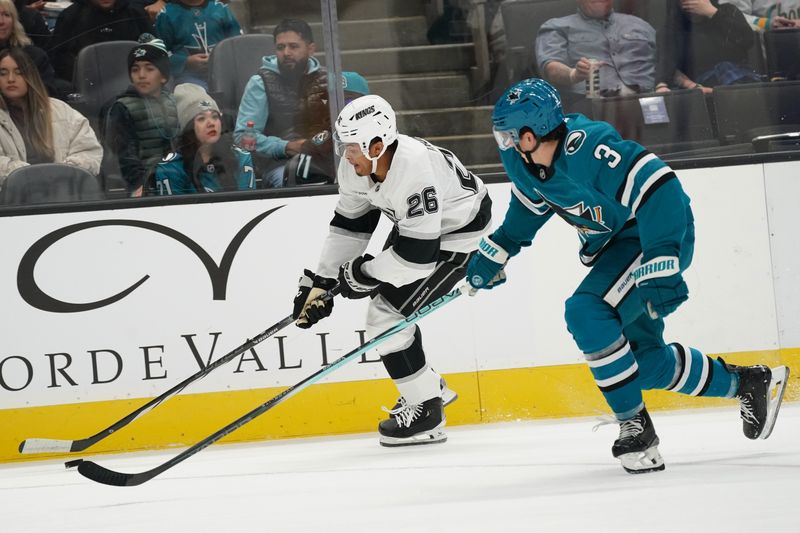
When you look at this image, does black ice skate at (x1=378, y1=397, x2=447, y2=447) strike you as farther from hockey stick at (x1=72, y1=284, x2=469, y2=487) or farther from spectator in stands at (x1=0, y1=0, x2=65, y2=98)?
spectator in stands at (x1=0, y1=0, x2=65, y2=98)

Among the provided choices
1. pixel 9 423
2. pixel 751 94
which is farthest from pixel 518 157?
pixel 9 423

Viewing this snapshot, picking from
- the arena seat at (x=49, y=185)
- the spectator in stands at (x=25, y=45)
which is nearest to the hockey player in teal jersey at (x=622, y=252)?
the arena seat at (x=49, y=185)

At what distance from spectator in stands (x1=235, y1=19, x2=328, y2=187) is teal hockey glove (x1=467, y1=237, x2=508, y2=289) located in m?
1.35

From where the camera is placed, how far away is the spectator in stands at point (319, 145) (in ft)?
14.4

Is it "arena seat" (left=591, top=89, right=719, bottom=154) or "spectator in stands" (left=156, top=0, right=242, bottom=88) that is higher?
"spectator in stands" (left=156, top=0, right=242, bottom=88)

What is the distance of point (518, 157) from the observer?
3.08 m

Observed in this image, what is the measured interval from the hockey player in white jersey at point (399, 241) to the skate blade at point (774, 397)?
1.11 meters

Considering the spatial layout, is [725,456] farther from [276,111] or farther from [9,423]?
[9,423]

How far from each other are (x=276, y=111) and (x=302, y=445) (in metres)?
1.33

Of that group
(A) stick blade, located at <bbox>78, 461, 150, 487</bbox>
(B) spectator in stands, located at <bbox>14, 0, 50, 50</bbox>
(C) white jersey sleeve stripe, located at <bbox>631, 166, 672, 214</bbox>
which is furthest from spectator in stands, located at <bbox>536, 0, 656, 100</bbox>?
(A) stick blade, located at <bbox>78, 461, 150, 487</bbox>

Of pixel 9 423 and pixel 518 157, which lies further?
pixel 9 423

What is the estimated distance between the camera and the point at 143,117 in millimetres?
4422

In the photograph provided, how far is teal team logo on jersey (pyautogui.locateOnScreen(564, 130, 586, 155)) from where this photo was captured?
292 centimetres

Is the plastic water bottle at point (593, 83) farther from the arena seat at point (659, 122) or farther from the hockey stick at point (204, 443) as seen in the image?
the hockey stick at point (204, 443)
